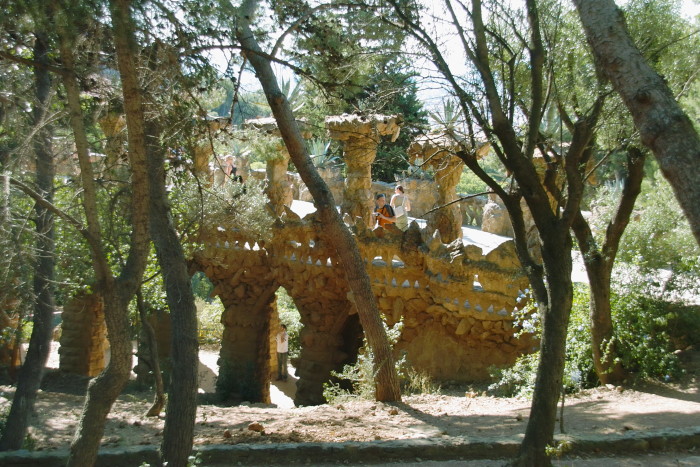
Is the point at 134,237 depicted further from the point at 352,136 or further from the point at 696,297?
the point at 696,297

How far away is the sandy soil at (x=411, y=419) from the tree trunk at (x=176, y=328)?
3.81 ft

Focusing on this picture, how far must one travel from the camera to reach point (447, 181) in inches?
397

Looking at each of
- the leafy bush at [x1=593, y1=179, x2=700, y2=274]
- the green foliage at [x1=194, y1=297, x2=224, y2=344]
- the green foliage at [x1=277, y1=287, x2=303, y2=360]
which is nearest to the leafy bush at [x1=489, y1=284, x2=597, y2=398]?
the leafy bush at [x1=593, y1=179, x2=700, y2=274]

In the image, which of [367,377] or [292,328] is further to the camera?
[292,328]


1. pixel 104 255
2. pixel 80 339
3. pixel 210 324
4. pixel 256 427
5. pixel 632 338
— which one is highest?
pixel 210 324

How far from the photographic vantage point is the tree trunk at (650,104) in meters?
2.62

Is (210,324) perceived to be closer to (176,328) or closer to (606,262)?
(176,328)

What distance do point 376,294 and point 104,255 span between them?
6212 millimetres

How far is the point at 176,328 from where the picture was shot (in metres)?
5.59

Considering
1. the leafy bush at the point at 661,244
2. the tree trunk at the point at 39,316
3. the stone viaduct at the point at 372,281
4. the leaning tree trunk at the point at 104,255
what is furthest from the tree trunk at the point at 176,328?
the leafy bush at the point at 661,244

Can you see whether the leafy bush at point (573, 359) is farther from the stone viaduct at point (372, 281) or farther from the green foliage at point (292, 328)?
the green foliage at point (292, 328)

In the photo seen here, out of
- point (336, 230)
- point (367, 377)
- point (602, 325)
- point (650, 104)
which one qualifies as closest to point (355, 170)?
point (336, 230)

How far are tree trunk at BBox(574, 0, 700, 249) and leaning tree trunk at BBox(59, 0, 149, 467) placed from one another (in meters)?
2.95

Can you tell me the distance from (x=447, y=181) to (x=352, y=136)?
1823 millimetres
